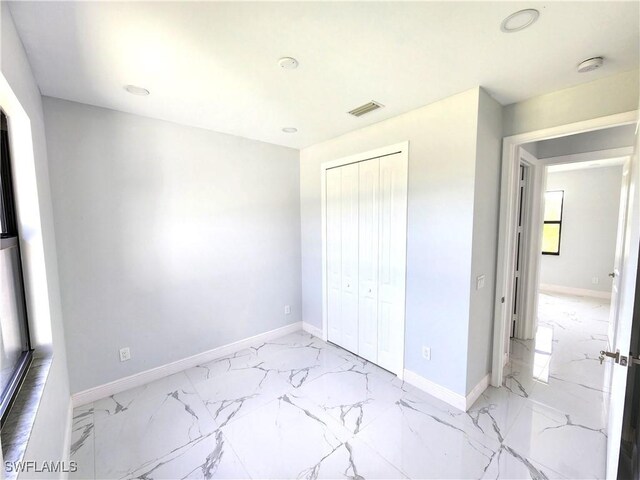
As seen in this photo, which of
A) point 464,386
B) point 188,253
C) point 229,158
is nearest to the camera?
point 464,386

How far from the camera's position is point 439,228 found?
2.20 m

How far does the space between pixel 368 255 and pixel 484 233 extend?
3.48 feet

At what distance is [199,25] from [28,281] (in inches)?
67.2

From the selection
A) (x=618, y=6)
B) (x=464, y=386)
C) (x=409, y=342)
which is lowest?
(x=464, y=386)

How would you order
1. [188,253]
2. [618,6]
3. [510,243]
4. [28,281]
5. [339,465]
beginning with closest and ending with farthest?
[618,6] < [28,281] < [339,465] < [510,243] < [188,253]

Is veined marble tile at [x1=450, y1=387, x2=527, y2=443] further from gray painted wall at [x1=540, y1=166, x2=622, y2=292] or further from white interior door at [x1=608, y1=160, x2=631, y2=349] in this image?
gray painted wall at [x1=540, y1=166, x2=622, y2=292]

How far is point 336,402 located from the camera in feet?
7.39

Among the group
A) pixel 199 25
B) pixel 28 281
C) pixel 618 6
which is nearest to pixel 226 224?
pixel 28 281

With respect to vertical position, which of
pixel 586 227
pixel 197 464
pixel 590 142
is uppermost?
pixel 590 142

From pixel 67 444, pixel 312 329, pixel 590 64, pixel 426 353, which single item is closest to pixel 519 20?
pixel 590 64

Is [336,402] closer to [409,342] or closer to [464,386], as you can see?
[409,342]

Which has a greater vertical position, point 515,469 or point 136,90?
point 136,90

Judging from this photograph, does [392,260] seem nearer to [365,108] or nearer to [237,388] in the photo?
[365,108]

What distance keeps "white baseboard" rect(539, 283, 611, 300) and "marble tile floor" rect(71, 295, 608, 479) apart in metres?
3.44
